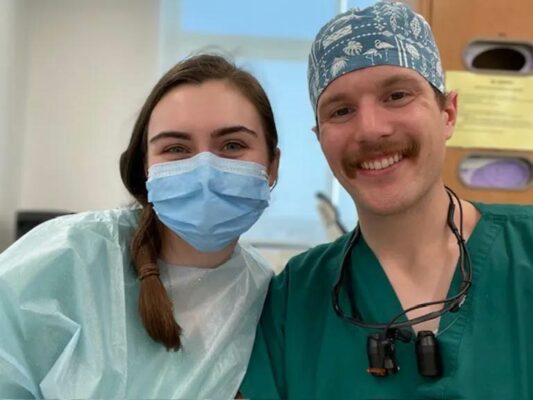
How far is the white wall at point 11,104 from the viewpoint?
2398mm

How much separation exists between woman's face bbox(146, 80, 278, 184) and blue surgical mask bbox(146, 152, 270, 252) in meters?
0.02

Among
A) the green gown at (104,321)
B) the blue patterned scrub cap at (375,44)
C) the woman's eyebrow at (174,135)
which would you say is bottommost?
the green gown at (104,321)

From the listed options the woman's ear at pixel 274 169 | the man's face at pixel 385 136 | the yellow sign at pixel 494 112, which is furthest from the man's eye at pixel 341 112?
the yellow sign at pixel 494 112

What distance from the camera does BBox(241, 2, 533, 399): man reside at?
0.94 meters

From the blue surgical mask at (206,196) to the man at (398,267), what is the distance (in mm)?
168

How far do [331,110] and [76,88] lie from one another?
6.34ft

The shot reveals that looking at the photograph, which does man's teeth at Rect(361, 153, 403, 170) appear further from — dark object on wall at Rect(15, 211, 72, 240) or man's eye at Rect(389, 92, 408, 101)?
dark object on wall at Rect(15, 211, 72, 240)

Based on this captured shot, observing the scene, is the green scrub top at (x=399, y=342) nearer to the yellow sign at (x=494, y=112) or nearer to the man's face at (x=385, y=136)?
the man's face at (x=385, y=136)

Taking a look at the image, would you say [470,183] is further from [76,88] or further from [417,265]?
[76,88]

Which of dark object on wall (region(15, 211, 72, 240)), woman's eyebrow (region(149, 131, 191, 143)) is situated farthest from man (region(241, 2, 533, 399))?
dark object on wall (region(15, 211, 72, 240))

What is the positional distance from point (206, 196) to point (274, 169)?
21cm

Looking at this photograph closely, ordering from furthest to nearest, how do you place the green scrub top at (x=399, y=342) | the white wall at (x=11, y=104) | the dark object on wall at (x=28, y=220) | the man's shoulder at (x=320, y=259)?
1. the white wall at (x=11, y=104)
2. the dark object on wall at (x=28, y=220)
3. the man's shoulder at (x=320, y=259)
4. the green scrub top at (x=399, y=342)

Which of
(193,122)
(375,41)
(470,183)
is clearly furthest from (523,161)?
(193,122)

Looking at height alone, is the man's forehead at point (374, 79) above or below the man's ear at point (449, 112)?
above
